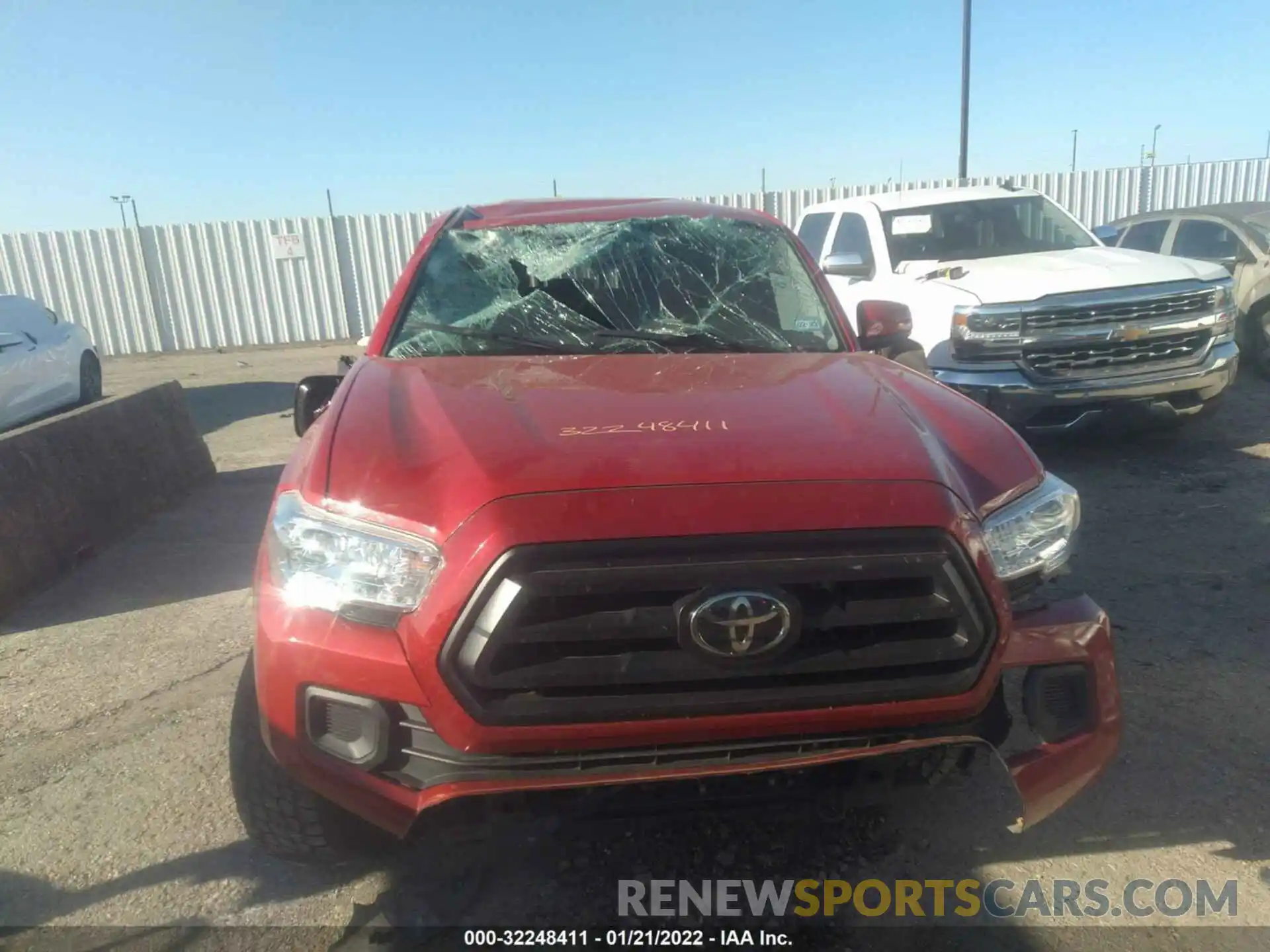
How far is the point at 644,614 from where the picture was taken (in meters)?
1.82

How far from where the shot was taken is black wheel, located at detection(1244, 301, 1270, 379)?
8758 millimetres

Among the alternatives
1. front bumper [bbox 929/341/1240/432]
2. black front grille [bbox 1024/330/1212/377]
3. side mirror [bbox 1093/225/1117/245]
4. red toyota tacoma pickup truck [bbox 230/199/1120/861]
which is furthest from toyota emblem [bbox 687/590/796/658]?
side mirror [bbox 1093/225/1117/245]

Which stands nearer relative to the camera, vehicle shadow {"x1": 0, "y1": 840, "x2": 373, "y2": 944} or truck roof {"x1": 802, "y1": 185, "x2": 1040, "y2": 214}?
vehicle shadow {"x1": 0, "y1": 840, "x2": 373, "y2": 944}

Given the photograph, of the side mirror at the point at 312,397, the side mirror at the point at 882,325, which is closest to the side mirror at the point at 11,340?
the side mirror at the point at 312,397

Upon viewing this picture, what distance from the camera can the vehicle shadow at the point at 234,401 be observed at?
9.96 m

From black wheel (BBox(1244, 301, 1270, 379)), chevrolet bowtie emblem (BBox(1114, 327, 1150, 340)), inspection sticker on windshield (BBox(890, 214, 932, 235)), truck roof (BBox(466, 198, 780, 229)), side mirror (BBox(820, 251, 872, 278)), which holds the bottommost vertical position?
black wheel (BBox(1244, 301, 1270, 379))

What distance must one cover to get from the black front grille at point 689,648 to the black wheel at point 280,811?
0.65 m

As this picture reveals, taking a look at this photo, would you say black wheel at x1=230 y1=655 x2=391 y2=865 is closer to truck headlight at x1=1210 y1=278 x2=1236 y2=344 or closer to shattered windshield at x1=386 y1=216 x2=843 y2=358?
shattered windshield at x1=386 y1=216 x2=843 y2=358

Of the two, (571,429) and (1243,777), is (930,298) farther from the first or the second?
(571,429)

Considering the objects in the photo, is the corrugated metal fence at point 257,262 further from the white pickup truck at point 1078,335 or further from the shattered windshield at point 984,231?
the white pickup truck at point 1078,335

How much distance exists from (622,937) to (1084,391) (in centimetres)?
495

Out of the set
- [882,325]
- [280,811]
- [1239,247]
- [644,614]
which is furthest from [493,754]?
[1239,247]

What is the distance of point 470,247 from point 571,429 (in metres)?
1.75

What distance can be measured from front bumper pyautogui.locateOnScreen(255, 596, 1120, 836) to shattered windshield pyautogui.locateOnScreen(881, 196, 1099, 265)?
582cm
